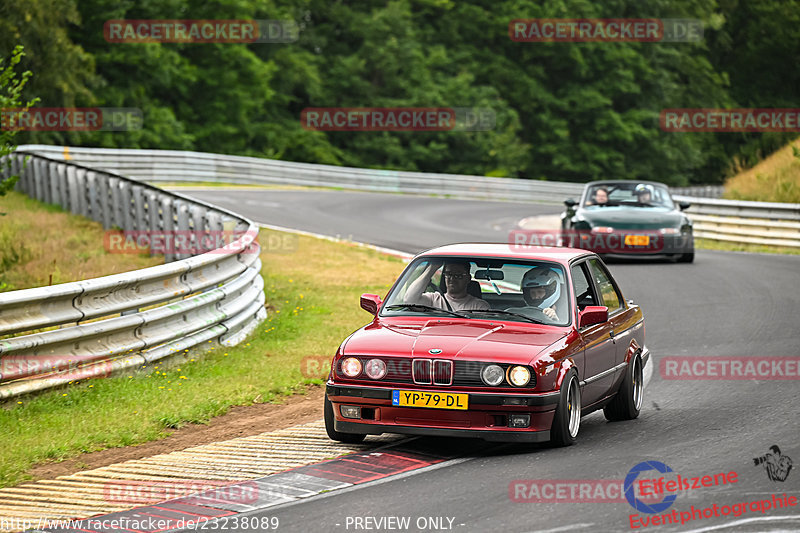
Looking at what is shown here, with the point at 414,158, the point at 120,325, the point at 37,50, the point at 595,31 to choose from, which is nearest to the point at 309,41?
the point at 414,158

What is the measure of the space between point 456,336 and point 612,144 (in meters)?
57.2

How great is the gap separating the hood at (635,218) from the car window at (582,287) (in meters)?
11.1

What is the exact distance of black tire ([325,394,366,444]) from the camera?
7.73 metres

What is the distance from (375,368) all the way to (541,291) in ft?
5.12

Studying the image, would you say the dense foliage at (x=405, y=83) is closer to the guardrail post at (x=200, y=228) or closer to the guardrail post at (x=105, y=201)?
the guardrail post at (x=105, y=201)

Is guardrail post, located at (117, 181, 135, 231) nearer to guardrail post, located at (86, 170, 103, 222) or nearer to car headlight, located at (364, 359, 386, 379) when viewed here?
guardrail post, located at (86, 170, 103, 222)

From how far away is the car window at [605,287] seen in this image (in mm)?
9047

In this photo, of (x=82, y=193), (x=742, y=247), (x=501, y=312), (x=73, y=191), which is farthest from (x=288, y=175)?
(x=501, y=312)

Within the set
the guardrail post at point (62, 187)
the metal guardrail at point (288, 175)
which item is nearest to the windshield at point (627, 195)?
the guardrail post at point (62, 187)

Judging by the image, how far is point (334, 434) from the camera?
7.79m

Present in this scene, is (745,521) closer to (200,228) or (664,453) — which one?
(664,453)

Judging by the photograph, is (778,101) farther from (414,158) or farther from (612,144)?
(414,158)

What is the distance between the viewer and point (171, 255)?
56.6 feet

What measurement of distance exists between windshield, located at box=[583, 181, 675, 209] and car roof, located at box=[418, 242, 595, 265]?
1164cm
